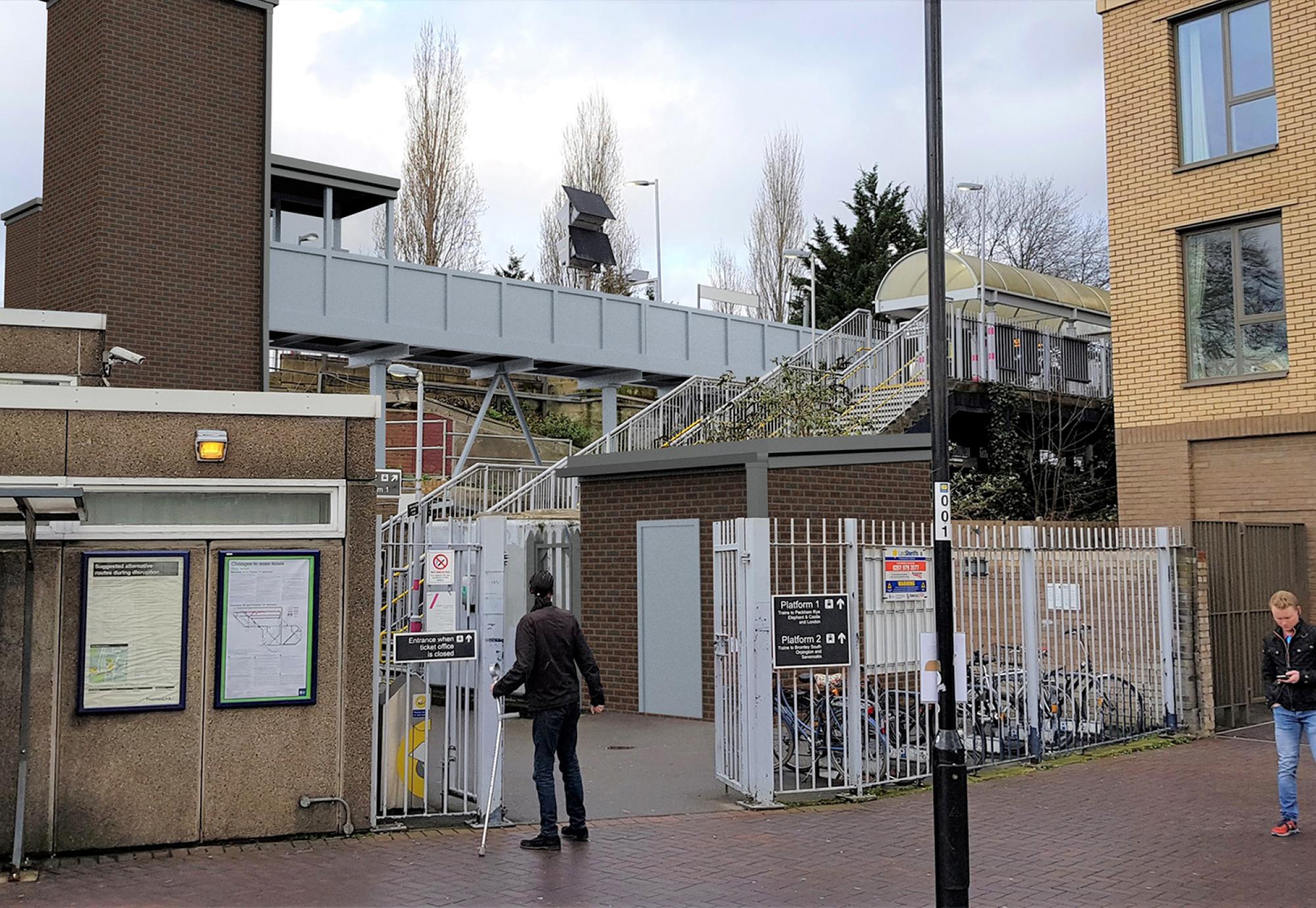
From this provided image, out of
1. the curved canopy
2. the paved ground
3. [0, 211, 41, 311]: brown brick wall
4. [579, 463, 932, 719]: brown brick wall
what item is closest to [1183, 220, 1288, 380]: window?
[579, 463, 932, 719]: brown brick wall

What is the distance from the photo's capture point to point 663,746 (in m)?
13.1

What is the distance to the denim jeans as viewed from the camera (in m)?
8.59

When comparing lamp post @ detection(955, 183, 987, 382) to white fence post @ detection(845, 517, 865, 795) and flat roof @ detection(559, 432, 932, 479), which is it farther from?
white fence post @ detection(845, 517, 865, 795)

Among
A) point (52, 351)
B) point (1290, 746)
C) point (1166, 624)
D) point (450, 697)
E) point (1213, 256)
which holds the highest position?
point (1213, 256)

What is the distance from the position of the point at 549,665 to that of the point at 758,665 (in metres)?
2.04

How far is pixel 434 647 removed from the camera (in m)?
9.25

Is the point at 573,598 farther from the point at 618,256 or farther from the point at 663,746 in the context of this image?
the point at 618,256

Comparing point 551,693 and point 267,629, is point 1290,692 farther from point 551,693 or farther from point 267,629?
point 267,629

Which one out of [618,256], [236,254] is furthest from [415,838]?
[618,256]

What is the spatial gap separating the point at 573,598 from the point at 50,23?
1215 centimetres

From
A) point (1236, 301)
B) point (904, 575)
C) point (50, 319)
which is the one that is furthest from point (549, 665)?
point (1236, 301)

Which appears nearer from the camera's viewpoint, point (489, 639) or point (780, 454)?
point (489, 639)

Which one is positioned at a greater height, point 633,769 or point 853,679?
point 853,679

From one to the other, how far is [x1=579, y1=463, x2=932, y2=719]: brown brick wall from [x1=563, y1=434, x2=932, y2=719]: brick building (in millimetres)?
14
